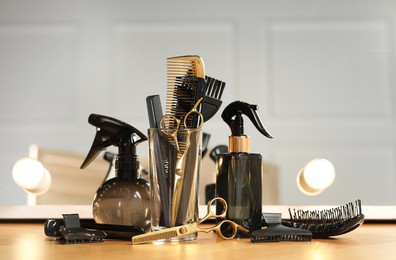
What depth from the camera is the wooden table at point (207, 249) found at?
49cm

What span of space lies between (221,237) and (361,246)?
6.2 inches

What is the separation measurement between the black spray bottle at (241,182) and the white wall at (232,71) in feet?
1.11

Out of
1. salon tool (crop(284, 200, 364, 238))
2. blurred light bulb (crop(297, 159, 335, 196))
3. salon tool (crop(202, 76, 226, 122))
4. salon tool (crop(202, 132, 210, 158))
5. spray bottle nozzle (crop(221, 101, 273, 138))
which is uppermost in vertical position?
salon tool (crop(202, 76, 226, 122))

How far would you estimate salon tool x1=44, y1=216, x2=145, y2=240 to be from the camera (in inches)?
23.5

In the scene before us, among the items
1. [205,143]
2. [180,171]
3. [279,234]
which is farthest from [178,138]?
[205,143]

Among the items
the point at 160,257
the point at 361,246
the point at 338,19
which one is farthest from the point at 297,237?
the point at 338,19

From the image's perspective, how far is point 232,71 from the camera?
1.03m

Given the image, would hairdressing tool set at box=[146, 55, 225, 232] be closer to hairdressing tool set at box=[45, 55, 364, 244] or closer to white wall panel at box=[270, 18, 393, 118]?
hairdressing tool set at box=[45, 55, 364, 244]

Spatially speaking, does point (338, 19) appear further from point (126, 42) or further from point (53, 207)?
point (53, 207)

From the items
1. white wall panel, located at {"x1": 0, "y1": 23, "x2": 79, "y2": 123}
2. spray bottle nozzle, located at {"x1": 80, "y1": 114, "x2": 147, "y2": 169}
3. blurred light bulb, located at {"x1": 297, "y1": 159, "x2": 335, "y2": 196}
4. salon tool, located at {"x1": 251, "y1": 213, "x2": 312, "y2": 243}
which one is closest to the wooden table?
salon tool, located at {"x1": 251, "y1": 213, "x2": 312, "y2": 243}

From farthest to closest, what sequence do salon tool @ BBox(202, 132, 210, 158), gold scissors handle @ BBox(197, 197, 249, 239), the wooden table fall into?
salon tool @ BBox(202, 132, 210, 158) → gold scissors handle @ BBox(197, 197, 249, 239) → the wooden table

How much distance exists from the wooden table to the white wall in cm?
35

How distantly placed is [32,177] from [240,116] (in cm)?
50

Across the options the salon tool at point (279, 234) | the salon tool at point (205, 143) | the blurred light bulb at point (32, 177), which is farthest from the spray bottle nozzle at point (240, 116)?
the blurred light bulb at point (32, 177)
